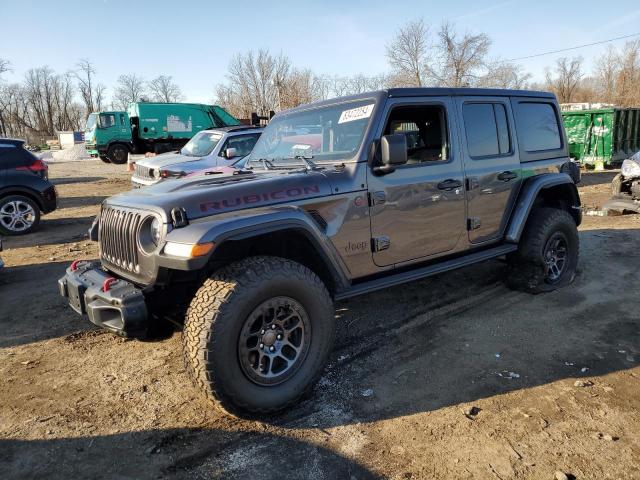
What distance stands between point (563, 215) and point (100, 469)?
15.3 ft

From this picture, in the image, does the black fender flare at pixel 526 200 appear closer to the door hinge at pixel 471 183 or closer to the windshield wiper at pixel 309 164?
the door hinge at pixel 471 183

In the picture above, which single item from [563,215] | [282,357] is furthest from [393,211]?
[563,215]

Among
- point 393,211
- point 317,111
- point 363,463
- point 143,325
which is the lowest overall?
point 363,463

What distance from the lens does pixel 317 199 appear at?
3.20m

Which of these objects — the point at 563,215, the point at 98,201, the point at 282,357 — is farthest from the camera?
the point at 98,201

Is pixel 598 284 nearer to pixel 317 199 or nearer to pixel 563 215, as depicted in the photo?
pixel 563 215

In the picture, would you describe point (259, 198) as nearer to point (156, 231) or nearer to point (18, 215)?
point (156, 231)

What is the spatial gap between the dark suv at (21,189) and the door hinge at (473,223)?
25.7 feet

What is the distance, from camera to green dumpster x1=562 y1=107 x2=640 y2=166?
1571cm

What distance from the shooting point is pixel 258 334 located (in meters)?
2.87

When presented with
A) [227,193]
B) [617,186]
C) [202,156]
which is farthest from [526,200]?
[202,156]

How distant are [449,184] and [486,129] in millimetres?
831

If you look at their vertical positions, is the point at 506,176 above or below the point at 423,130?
below

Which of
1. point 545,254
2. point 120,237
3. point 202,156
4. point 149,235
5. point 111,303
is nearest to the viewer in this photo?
point 111,303
